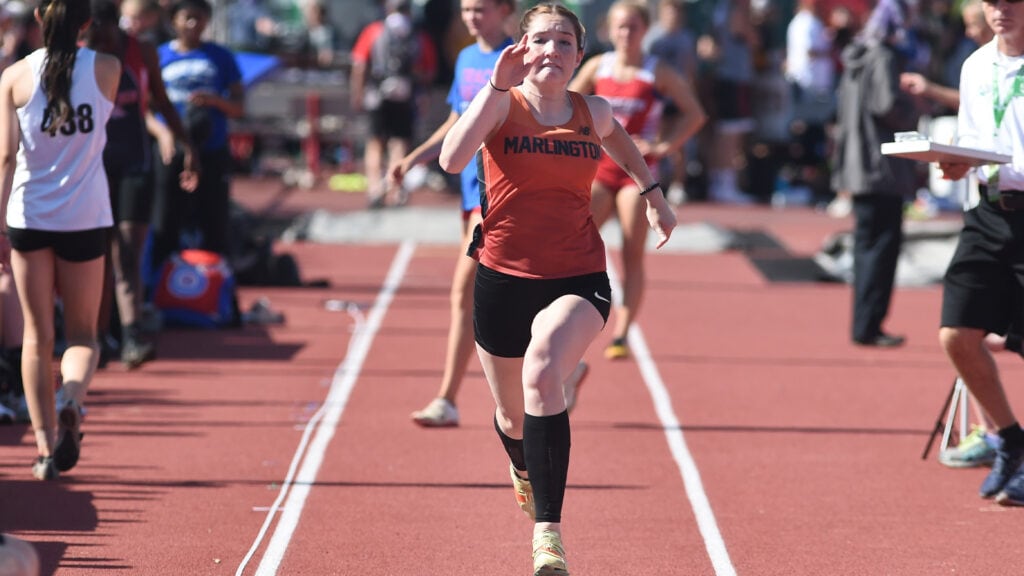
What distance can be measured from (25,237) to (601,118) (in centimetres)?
274

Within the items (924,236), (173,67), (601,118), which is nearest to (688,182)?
(924,236)

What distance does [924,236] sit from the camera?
53.0 ft

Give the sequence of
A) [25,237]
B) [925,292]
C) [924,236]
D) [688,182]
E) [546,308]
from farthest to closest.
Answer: [688,182] < [924,236] < [925,292] < [25,237] < [546,308]

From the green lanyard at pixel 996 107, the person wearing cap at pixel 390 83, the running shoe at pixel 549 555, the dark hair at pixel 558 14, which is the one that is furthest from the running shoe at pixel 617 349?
the person wearing cap at pixel 390 83

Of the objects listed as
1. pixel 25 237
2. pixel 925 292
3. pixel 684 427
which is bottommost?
pixel 925 292

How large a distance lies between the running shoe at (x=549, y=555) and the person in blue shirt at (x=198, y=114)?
6423mm

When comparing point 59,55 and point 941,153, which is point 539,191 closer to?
point 941,153

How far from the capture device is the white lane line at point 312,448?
6.29 m

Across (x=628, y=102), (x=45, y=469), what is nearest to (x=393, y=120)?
(x=628, y=102)

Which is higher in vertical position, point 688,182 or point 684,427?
point 684,427

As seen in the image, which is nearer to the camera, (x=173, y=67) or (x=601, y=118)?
(x=601, y=118)

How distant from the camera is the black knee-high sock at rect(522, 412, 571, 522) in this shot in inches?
222

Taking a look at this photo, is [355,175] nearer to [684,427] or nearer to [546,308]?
[684,427]

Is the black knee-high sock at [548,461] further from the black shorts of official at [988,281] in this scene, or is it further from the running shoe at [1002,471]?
the running shoe at [1002,471]
